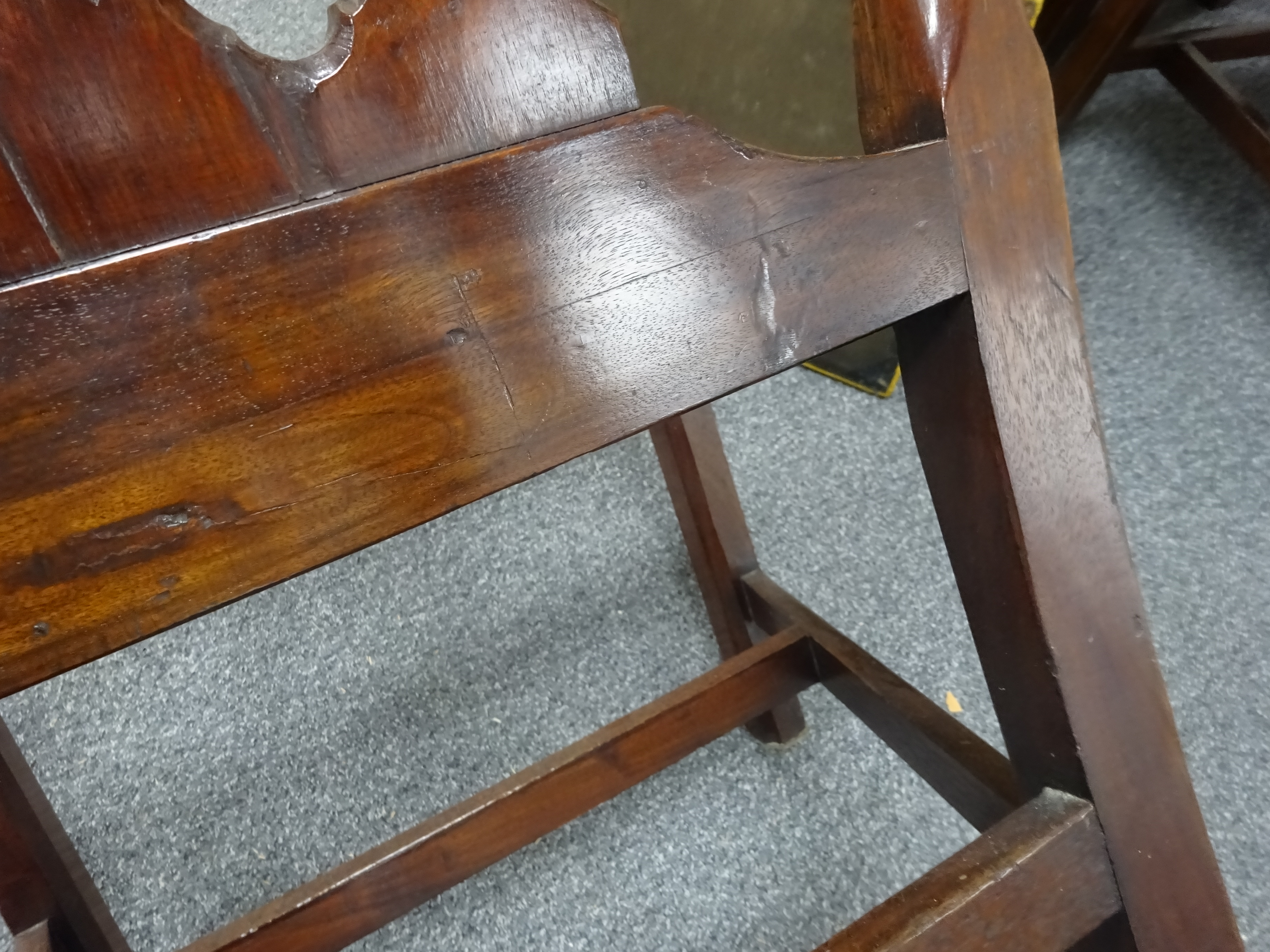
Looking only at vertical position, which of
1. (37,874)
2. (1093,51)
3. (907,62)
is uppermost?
(907,62)

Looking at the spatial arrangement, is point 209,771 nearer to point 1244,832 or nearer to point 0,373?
point 0,373

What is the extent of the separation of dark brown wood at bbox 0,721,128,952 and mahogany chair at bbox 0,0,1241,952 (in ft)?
0.90

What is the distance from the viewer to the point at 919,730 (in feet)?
1.68

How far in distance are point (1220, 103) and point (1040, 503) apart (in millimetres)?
1070

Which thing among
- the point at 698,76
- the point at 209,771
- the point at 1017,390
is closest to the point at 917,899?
the point at 1017,390

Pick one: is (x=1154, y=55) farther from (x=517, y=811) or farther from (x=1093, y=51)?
(x=517, y=811)

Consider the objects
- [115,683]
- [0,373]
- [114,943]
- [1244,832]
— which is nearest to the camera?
[0,373]

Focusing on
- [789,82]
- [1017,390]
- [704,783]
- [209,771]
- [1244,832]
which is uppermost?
[789,82]

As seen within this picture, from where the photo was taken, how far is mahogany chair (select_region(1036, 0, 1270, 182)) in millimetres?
1041

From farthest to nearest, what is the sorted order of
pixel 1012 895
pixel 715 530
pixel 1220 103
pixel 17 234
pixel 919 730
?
pixel 1220 103 → pixel 715 530 → pixel 919 730 → pixel 1012 895 → pixel 17 234

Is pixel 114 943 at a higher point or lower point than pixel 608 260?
lower

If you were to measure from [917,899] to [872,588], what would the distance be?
595mm

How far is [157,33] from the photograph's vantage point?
0.20 m

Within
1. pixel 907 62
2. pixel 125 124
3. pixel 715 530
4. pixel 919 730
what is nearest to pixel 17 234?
pixel 125 124
